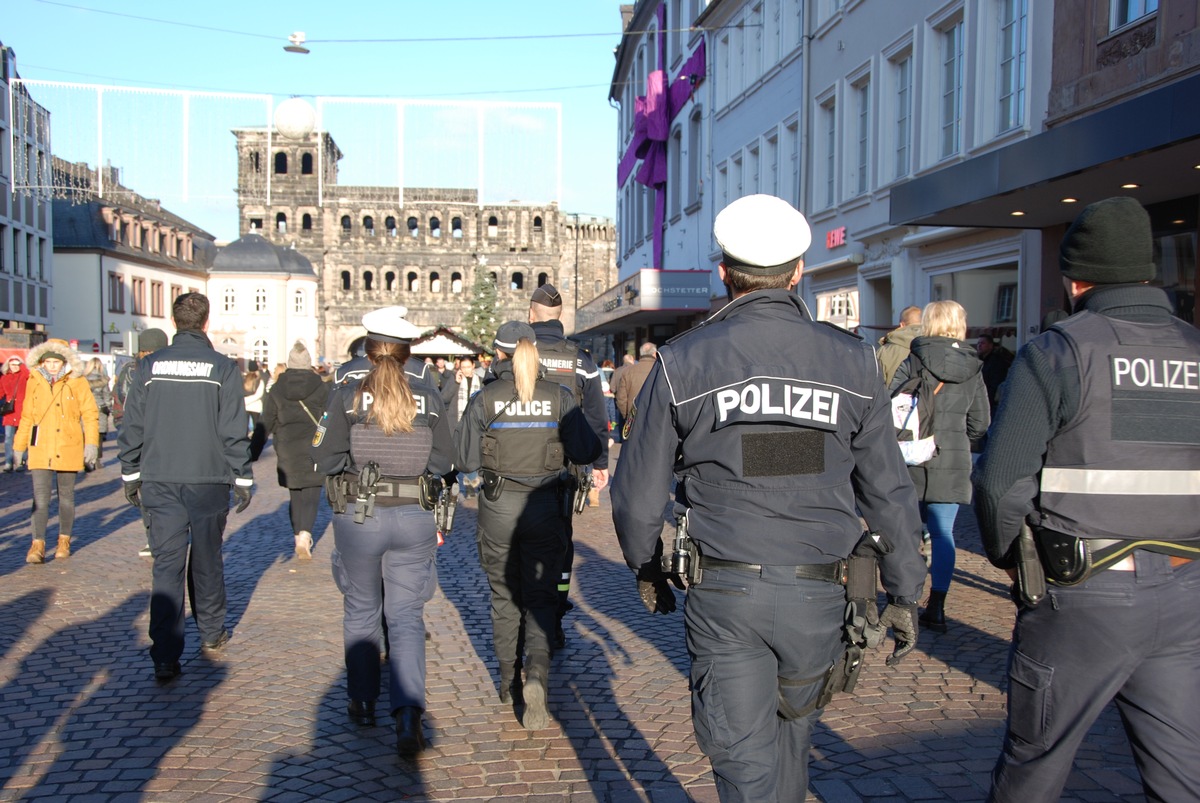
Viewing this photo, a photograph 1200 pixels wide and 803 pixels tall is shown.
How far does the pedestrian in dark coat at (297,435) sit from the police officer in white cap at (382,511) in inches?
173

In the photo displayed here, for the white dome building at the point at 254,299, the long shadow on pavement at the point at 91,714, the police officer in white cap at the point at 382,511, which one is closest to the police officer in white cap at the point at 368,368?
the police officer in white cap at the point at 382,511

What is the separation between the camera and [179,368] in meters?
5.84

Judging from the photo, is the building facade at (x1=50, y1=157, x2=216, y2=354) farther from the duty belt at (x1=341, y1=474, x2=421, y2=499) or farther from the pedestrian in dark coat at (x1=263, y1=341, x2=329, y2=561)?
the duty belt at (x1=341, y1=474, x2=421, y2=499)

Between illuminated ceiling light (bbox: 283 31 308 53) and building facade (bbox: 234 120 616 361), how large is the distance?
61.0 meters

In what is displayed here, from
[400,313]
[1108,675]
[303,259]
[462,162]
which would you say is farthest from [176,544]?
[303,259]

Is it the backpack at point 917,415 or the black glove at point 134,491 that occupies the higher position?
the backpack at point 917,415

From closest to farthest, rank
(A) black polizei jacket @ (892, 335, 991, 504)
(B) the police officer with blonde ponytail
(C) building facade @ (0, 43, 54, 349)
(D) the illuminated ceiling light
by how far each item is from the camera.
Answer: (B) the police officer with blonde ponytail, (A) black polizei jacket @ (892, 335, 991, 504), (D) the illuminated ceiling light, (C) building facade @ (0, 43, 54, 349)

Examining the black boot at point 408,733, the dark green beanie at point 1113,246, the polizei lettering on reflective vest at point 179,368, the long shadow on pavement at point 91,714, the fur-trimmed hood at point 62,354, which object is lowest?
the long shadow on pavement at point 91,714

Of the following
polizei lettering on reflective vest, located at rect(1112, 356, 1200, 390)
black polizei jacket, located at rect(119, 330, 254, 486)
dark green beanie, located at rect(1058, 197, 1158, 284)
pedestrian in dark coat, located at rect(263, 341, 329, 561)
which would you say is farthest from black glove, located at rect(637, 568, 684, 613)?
pedestrian in dark coat, located at rect(263, 341, 329, 561)

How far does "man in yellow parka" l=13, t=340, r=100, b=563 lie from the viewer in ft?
30.2

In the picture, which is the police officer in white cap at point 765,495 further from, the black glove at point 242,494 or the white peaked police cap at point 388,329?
the black glove at point 242,494

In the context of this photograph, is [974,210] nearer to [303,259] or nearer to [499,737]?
[499,737]

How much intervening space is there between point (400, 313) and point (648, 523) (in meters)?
2.66

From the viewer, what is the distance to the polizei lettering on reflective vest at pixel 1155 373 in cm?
278
